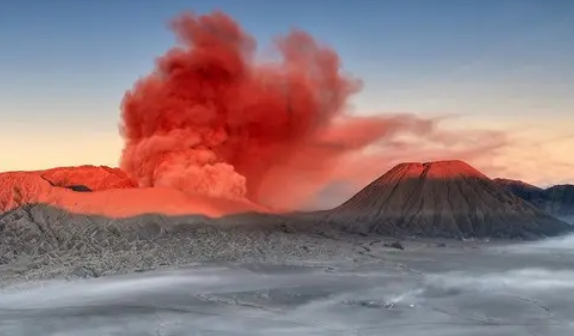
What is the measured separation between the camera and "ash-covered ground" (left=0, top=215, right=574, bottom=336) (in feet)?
128

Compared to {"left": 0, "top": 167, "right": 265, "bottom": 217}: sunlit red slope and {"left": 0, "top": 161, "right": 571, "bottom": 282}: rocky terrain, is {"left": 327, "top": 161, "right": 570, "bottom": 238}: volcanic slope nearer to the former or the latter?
{"left": 0, "top": 161, "right": 571, "bottom": 282}: rocky terrain

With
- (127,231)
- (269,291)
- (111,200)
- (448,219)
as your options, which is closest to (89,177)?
(111,200)

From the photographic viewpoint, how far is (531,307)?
157 ft

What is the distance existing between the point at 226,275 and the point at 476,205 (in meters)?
143

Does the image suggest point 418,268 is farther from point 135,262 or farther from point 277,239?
point 135,262

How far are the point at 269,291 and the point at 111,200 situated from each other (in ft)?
156

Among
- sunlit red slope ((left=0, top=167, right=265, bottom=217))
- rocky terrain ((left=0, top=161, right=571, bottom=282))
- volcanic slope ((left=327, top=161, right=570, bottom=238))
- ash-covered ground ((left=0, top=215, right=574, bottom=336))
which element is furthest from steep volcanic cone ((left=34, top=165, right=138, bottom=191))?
volcanic slope ((left=327, top=161, right=570, bottom=238))

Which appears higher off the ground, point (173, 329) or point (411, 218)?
point (411, 218)

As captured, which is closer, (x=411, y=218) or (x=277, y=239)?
(x=277, y=239)

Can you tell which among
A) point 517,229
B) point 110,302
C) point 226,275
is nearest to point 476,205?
point 517,229

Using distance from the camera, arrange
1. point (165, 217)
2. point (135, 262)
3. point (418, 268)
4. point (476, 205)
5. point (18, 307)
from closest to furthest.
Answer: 1. point (18, 307)
2. point (135, 262)
3. point (418, 268)
4. point (165, 217)
5. point (476, 205)

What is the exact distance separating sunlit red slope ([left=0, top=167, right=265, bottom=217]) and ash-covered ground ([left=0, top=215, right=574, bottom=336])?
6.54 m

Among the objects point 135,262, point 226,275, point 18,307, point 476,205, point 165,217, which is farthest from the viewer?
point 476,205

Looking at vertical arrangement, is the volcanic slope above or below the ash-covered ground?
above
